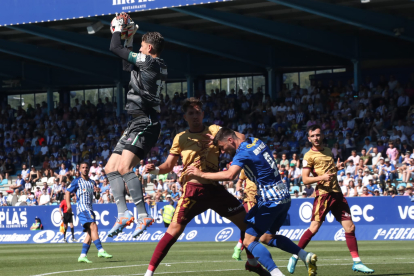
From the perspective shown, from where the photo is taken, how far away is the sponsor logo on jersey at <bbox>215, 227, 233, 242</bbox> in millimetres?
23672

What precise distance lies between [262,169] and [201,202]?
3.25 ft

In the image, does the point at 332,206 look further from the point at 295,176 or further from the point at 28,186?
the point at 28,186

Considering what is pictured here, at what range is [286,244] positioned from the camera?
875 centimetres

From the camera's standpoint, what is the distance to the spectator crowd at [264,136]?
23.1 meters

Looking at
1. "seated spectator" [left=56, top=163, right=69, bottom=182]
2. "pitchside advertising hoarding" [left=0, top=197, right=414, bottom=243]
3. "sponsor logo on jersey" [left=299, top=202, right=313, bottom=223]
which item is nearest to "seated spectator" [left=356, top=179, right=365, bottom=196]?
"pitchside advertising hoarding" [left=0, top=197, right=414, bottom=243]

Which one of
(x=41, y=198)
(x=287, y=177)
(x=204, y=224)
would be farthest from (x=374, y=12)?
(x=41, y=198)

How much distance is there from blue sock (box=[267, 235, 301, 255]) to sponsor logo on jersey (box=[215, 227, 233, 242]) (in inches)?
584

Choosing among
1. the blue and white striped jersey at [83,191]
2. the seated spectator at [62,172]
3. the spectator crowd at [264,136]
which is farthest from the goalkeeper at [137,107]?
the seated spectator at [62,172]

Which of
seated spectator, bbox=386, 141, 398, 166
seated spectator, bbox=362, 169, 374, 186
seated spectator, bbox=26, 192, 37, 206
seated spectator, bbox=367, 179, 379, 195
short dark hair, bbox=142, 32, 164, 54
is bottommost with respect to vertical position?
seated spectator, bbox=26, 192, 37, 206

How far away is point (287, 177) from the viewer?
24.1 metres

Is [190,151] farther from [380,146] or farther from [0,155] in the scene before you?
[0,155]

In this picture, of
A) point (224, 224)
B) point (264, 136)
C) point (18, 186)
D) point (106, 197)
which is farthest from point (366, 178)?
point (18, 186)

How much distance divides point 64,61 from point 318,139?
29.1 m

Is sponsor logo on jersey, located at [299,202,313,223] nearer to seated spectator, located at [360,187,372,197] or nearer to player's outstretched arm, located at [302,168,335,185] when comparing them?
seated spectator, located at [360,187,372,197]
